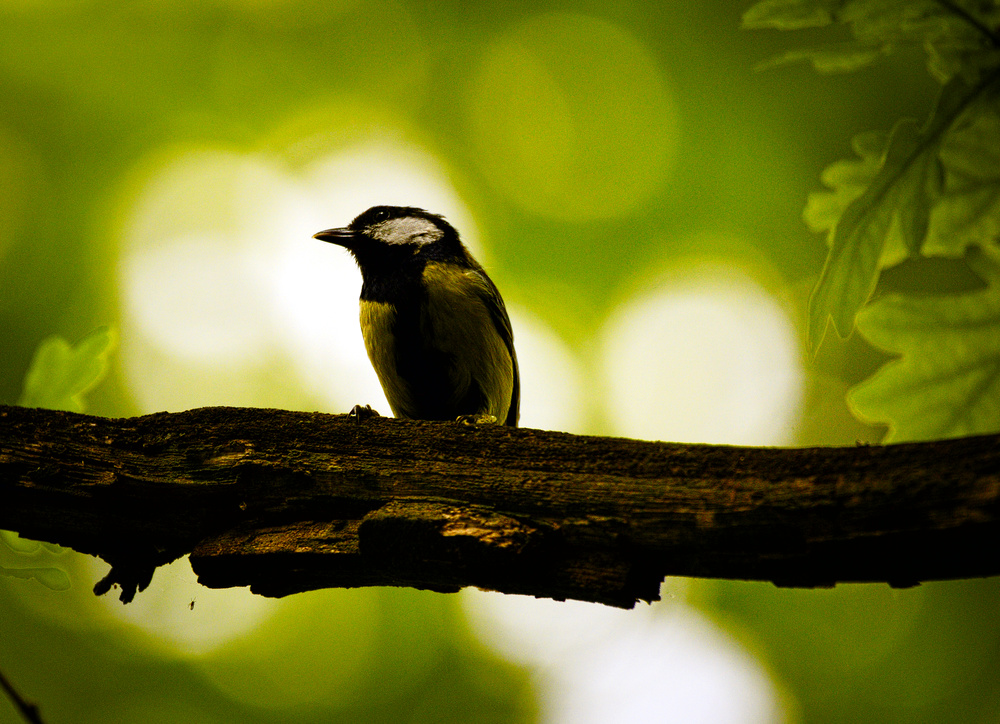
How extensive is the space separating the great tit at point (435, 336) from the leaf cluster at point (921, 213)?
1.39 m

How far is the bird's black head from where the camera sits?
10.4 ft

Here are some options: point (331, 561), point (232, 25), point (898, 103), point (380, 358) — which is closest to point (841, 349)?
point (898, 103)

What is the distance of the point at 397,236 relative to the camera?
3377mm

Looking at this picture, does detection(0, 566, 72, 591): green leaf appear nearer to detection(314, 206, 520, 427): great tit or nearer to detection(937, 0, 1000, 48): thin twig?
detection(314, 206, 520, 427): great tit

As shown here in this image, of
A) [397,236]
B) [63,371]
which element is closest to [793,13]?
[63,371]

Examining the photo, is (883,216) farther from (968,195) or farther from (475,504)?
(475,504)

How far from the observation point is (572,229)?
446cm

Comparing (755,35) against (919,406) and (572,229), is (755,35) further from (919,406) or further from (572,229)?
(919,406)

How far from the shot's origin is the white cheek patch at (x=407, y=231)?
332 cm

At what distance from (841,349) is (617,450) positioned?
311 centimetres

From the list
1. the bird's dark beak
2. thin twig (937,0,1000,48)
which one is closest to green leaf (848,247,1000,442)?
thin twig (937,0,1000,48)

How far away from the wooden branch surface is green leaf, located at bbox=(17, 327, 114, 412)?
0.24 metres

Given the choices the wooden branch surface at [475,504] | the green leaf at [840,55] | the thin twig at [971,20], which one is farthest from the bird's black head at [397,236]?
the thin twig at [971,20]

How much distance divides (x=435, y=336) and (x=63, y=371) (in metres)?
1.24
